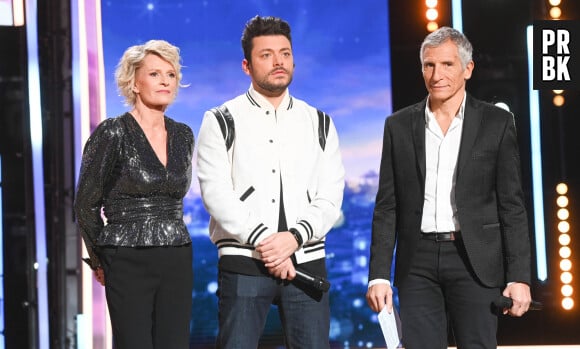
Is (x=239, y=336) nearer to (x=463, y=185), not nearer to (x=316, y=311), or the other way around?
(x=316, y=311)

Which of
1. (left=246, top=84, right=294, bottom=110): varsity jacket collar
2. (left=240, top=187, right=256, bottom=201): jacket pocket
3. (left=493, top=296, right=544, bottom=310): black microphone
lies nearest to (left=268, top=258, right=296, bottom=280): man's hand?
(left=240, top=187, right=256, bottom=201): jacket pocket

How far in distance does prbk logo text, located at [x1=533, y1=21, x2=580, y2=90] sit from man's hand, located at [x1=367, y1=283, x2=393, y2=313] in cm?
203

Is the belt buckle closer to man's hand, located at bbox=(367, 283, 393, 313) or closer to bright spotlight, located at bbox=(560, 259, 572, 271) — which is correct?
man's hand, located at bbox=(367, 283, 393, 313)

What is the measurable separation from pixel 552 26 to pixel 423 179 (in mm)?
2000

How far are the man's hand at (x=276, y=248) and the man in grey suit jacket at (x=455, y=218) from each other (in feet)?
1.16

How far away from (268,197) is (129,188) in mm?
497

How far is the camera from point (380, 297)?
3.19 meters

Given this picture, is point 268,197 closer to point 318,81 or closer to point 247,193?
point 247,193

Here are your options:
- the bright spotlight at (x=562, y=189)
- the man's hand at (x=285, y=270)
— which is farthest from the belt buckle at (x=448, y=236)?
the bright spotlight at (x=562, y=189)

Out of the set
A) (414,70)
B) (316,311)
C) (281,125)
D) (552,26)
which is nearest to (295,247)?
(316,311)

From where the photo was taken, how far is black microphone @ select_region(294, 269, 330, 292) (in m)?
3.17

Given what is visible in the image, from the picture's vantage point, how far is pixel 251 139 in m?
3.28

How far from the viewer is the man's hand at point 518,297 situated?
120 inches

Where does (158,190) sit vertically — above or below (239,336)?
above
